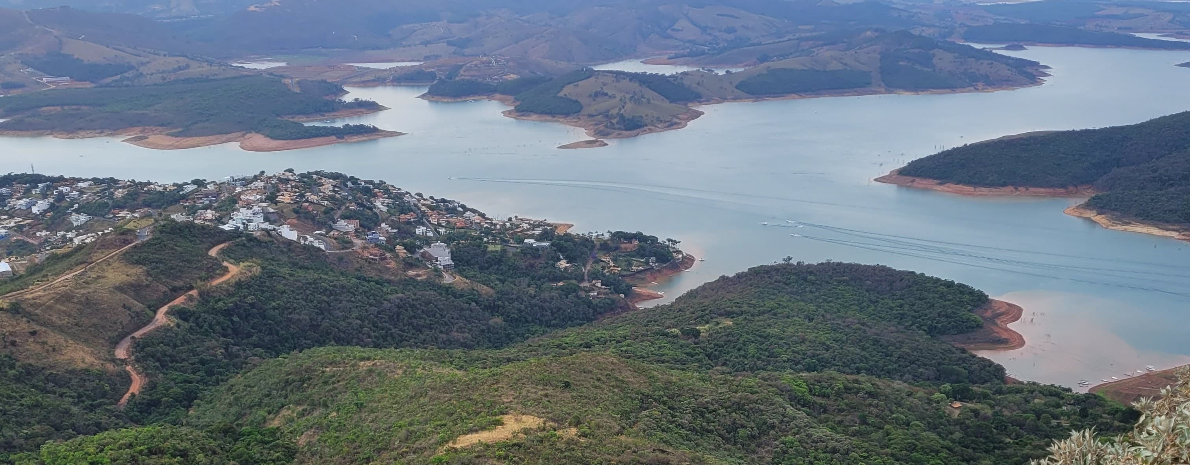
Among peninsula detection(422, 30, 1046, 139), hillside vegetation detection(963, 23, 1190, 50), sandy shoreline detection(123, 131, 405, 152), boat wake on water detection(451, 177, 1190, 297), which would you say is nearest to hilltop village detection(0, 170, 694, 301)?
boat wake on water detection(451, 177, 1190, 297)

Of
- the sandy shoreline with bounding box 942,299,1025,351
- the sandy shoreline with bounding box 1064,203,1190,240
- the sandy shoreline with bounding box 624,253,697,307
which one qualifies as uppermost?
the sandy shoreline with bounding box 1064,203,1190,240

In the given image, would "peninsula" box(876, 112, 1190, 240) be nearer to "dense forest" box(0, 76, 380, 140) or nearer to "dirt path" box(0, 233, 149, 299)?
"dirt path" box(0, 233, 149, 299)

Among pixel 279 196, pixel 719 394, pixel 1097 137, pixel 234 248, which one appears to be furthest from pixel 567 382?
pixel 1097 137

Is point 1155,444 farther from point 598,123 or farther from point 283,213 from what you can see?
point 598,123

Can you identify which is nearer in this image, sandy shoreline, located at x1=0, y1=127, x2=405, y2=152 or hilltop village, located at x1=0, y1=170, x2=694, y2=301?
hilltop village, located at x1=0, y1=170, x2=694, y2=301

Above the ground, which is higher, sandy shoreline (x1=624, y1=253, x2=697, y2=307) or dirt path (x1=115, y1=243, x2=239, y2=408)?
dirt path (x1=115, y1=243, x2=239, y2=408)

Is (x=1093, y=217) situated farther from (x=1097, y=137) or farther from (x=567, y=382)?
(x=567, y=382)

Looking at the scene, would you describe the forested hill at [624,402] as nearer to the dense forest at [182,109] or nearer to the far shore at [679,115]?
the dense forest at [182,109]

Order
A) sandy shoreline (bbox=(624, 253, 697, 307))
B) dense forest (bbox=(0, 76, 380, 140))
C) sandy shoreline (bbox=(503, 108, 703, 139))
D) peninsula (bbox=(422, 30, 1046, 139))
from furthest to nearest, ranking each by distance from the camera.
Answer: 1. peninsula (bbox=(422, 30, 1046, 139))
2. sandy shoreline (bbox=(503, 108, 703, 139))
3. dense forest (bbox=(0, 76, 380, 140))
4. sandy shoreline (bbox=(624, 253, 697, 307))
